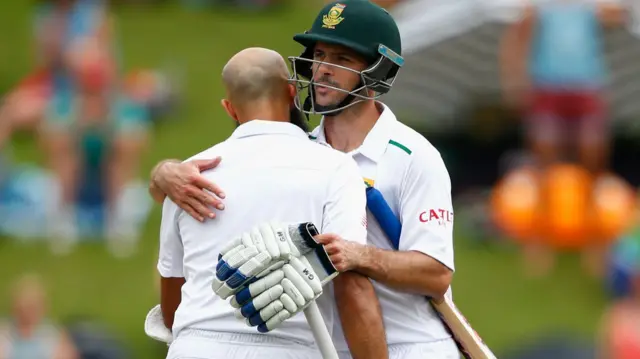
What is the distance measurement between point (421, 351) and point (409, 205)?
1.60 ft

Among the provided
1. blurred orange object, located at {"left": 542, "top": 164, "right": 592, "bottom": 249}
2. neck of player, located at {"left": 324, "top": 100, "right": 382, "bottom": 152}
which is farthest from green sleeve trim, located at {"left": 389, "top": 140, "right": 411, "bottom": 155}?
blurred orange object, located at {"left": 542, "top": 164, "right": 592, "bottom": 249}

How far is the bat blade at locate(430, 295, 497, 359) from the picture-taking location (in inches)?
180

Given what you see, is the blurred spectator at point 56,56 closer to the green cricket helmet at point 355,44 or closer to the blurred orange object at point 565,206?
the blurred orange object at point 565,206

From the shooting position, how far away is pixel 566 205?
12625 millimetres

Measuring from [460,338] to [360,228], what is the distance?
0.70 metres

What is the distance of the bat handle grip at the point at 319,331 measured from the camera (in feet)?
12.9

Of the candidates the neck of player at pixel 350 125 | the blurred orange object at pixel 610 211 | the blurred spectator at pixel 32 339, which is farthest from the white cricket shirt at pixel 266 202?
the blurred orange object at pixel 610 211

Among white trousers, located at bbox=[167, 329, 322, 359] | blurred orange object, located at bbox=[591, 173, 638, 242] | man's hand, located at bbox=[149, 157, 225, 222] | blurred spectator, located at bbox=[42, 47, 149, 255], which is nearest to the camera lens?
white trousers, located at bbox=[167, 329, 322, 359]

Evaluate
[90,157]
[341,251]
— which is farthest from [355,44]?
[90,157]

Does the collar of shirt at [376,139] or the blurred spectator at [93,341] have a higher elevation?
the collar of shirt at [376,139]

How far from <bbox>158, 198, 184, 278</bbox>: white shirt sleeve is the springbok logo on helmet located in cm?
76

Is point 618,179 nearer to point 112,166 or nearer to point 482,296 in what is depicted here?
point 482,296

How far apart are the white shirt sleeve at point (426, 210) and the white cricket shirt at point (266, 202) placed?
278mm

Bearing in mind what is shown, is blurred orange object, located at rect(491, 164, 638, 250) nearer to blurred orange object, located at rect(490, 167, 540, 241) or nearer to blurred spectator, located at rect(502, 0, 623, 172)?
blurred orange object, located at rect(490, 167, 540, 241)
